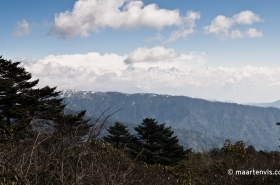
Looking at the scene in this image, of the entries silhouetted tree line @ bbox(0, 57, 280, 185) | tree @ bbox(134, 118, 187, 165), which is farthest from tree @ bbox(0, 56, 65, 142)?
tree @ bbox(134, 118, 187, 165)

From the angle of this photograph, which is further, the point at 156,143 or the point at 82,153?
the point at 156,143

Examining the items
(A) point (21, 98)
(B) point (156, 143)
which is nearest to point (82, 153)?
(A) point (21, 98)

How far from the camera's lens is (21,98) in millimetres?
29578

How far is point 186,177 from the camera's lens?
14016 mm

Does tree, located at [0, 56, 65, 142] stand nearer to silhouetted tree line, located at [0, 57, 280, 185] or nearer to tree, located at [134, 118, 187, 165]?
silhouetted tree line, located at [0, 57, 280, 185]

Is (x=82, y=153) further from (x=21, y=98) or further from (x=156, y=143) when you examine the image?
(x=156, y=143)

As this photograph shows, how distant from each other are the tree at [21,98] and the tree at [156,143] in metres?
16.9

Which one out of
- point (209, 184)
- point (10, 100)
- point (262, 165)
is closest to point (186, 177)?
point (209, 184)

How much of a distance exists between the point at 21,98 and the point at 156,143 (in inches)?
1000

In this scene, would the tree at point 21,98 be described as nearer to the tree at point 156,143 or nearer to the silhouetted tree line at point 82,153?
the silhouetted tree line at point 82,153

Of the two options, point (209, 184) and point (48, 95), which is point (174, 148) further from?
point (209, 184)

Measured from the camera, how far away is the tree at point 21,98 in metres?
27.7

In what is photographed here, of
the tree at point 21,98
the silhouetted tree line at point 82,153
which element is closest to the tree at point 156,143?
the silhouetted tree line at point 82,153

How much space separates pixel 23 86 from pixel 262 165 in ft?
91.8
